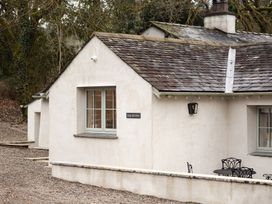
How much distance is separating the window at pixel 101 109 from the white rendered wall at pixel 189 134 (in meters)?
1.86

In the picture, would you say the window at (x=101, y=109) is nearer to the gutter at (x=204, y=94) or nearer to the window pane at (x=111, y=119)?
the window pane at (x=111, y=119)

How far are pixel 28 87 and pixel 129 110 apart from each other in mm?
22550

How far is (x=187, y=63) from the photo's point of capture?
1658cm

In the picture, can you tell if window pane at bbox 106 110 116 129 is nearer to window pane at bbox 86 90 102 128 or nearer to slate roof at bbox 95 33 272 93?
window pane at bbox 86 90 102 128

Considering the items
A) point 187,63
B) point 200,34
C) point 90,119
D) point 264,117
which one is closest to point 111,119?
point 90,119

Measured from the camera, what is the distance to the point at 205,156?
52.1 ft

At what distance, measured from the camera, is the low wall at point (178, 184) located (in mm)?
11242

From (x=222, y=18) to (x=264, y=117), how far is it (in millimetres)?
10023

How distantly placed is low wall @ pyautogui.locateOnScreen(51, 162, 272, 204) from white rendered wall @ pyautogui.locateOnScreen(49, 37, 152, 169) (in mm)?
1136

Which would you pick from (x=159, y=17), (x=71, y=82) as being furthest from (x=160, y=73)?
(x=159, y=17)

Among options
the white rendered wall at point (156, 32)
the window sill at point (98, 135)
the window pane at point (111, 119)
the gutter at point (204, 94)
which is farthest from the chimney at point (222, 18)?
the window sill at point (98, 135)

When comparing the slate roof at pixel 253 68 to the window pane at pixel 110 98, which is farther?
the window pane at pixel 110 98

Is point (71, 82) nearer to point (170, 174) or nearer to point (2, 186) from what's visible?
point (2, 186)

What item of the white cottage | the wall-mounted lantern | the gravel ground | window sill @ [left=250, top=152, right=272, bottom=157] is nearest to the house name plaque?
the white cottage
